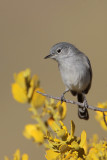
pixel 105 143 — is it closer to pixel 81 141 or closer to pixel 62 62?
pixel 81 141

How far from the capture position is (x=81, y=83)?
3.00 m

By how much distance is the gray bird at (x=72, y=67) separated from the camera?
299cm

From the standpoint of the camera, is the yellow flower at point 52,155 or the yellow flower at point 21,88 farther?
the yellow flower at point 21,88

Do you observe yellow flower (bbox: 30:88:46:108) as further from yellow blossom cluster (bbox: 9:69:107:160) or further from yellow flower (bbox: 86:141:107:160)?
yellow flower (bbox: 86:141:107:160)

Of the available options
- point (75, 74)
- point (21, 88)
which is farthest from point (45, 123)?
point (75, 74)

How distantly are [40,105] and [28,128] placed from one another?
157mm

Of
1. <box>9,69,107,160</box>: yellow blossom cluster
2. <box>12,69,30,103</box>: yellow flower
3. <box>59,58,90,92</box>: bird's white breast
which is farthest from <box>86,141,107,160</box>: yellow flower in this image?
<box>59,58,90,92</box>: bird's white breast

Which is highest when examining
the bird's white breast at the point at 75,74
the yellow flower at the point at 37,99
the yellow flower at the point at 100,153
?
the bird's white breast at the point at 75,74

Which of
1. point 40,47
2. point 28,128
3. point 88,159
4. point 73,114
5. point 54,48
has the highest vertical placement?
point 40,47

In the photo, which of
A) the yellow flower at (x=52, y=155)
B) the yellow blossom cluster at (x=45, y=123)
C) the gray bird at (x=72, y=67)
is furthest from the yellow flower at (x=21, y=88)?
the gray bird at (x=72, y=67)

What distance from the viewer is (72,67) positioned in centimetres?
302

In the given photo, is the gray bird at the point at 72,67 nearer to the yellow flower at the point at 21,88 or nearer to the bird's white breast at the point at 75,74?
the bird's white breast at the point at 75,74

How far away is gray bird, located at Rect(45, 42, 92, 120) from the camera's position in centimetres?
299

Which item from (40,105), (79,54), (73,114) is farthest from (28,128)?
(73,114)
